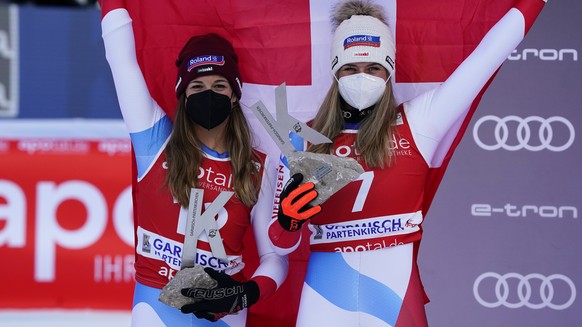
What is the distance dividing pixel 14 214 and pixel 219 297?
1.92 m

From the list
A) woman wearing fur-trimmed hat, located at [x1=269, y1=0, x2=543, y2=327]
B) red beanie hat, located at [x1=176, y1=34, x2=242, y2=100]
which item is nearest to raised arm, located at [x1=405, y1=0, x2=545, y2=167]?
woman wearing fur-trimmed hat, located at [x1=269, y1=0, x2=543, y2=327]

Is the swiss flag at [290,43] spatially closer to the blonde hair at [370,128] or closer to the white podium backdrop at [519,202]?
the white podium backdrop at [519,202]

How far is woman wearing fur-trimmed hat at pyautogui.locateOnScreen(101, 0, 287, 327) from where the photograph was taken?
305 centimetres

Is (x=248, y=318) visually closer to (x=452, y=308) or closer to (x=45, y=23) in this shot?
(x=452, y=308)

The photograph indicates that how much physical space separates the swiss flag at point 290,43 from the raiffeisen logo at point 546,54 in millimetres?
506

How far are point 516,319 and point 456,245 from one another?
1.36 ft

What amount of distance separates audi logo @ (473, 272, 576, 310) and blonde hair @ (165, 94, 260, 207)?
134 centimetres

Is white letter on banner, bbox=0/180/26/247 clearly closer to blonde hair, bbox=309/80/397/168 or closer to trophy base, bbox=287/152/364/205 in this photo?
blonde hair, bbox=309/80/397/168

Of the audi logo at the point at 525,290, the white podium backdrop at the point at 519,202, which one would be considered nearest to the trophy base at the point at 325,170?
the white podium backdrop at the point at 519,202

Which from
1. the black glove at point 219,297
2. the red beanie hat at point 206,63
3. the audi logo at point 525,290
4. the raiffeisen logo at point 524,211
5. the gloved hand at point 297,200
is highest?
the red beanie hat at point 206,63

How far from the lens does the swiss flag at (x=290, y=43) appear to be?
3.47m

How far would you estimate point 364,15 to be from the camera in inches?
128

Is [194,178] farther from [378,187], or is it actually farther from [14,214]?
[14,214]

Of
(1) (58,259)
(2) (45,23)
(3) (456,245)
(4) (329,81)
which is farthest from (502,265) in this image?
(2) (45,23)
